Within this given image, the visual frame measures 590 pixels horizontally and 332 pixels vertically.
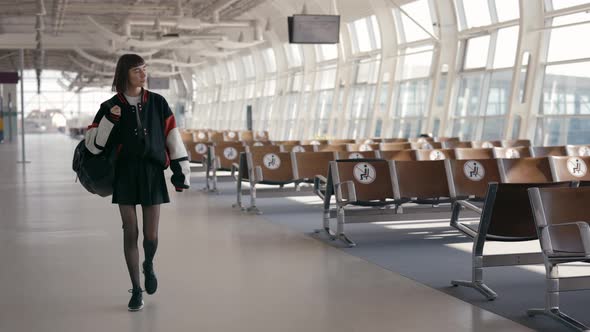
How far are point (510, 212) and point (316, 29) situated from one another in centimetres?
1074

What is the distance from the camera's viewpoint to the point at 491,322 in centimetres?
442

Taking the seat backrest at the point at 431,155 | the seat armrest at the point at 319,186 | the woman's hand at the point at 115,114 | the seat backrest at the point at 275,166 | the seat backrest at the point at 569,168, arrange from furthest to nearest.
A: the seat backrest at the point at 275,166
the seat backrest at the point at 431,155
the seat armrest at the point at 319,186
the seat backrest at the point at 569,168
the woman's hand at the point at 115,114

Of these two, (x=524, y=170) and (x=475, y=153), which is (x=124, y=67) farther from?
(x=475, y=153)

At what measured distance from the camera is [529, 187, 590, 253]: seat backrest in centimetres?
443

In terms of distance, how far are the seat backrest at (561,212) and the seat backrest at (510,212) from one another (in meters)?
0.48

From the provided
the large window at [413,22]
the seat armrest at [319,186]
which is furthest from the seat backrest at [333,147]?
the large window at [413,22]

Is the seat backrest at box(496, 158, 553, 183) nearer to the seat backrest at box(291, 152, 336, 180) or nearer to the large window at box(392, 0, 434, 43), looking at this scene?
the seat backrest at box(291, 152, 336, 180)

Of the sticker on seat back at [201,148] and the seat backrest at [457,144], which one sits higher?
the seat backrest at [457,144]

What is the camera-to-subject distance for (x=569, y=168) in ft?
25.0

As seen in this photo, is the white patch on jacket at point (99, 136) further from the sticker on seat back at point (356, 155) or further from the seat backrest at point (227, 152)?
the seat backrest at point (227, 152)

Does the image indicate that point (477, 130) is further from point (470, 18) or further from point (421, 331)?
point (421, 331)

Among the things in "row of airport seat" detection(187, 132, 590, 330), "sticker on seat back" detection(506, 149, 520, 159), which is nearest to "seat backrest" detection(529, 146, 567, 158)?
"row of airport seat" detection(187, 132, 590, 330)

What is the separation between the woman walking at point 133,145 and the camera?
15.5 feet

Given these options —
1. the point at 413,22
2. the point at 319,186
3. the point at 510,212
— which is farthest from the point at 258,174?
the point at 413,22
